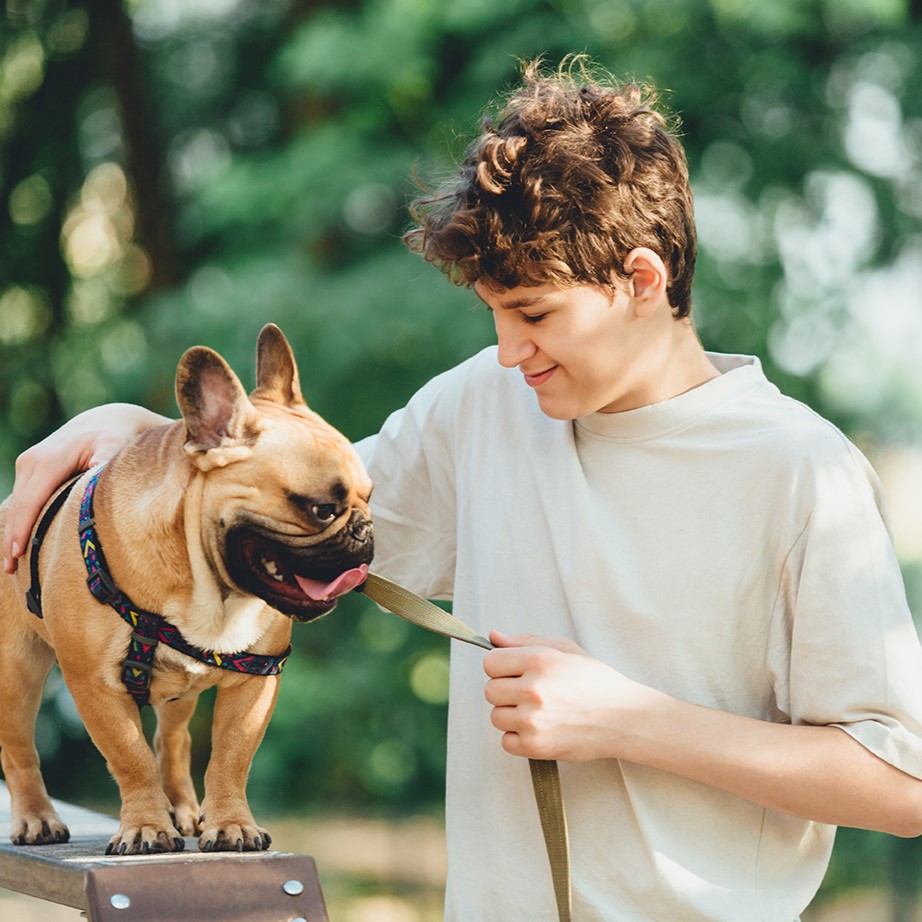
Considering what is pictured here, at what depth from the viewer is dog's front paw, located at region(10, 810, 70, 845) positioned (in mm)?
2156

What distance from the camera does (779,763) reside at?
78.1 inches

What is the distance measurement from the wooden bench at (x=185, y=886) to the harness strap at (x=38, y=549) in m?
0.40

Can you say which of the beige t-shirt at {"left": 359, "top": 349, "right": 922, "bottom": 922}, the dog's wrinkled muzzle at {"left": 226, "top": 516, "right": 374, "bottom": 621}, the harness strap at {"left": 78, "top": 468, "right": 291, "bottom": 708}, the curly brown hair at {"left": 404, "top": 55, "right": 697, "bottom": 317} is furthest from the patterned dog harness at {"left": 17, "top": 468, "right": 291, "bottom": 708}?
the curly brown hair at {"left": 404, "top": 55, "right": 697, "bottom": 317}

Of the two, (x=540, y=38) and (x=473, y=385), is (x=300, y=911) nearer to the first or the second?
(x=473, y=385)

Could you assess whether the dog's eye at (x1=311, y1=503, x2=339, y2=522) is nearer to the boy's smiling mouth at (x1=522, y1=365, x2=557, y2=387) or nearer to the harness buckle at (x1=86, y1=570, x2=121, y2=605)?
the harness buckle at (x1=86, y1=570, x2=121, y2=605)

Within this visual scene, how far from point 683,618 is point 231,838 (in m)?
0.81

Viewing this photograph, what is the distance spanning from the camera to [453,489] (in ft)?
8.41

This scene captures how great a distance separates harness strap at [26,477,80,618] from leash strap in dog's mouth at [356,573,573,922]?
1.73 ft

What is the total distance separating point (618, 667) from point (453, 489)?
1.80ft

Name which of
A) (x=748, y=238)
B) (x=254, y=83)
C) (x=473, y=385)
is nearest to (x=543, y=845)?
(x=473, y=385)

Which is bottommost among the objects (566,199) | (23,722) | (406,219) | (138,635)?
(23,722)

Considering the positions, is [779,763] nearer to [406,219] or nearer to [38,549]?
[38,549]

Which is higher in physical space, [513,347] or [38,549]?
[513,347]

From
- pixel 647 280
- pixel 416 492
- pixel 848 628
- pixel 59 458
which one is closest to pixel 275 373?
pixel 59 458
